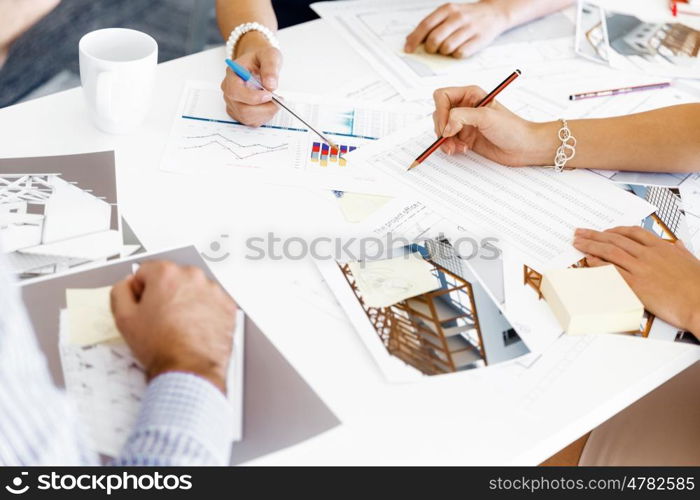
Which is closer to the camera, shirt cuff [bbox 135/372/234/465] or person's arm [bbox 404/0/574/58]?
shirt cuff [bbox 135/372/234/465]

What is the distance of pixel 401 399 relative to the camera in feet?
2.51

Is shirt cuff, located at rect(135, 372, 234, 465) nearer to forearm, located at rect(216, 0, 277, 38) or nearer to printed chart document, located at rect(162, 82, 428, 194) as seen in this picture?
printed chart document, located at rect(162, 82, 428, 194)

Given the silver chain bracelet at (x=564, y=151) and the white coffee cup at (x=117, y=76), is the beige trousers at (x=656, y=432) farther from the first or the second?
the white coffee cup at (x=117, y=76)

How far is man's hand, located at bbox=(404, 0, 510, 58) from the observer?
132 cm

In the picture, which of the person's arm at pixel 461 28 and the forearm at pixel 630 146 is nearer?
the forearm at pixel 630 146

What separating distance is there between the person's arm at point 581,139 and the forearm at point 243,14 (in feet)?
1.25

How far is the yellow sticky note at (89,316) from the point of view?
0.77 meters

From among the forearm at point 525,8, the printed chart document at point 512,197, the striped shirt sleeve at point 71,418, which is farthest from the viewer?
the forearm at point 525,8

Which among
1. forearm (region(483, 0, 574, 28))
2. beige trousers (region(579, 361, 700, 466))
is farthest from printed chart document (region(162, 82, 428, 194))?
beige trousers (region(579, 361, 700, 466))

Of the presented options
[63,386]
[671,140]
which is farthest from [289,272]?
[671,140]

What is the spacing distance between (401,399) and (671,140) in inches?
25.3

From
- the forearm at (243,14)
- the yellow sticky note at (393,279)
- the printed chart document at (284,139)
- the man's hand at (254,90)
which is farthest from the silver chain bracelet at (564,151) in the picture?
the forearm at (243,14)

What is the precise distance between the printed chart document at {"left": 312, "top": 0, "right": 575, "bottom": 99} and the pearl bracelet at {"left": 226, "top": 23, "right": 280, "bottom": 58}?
17 centimetres

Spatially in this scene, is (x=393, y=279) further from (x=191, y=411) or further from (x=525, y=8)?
(x=525, y=8)
